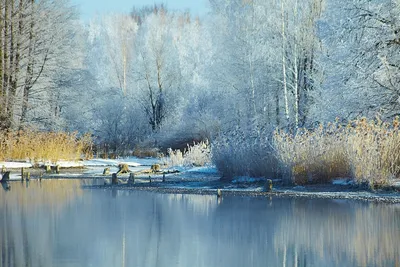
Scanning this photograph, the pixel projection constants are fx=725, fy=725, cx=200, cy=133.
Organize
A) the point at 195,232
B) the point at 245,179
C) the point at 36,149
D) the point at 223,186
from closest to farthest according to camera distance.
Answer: the point at 195,232 → the point at 223,186 → the point at 245,179 → the point at 36,149

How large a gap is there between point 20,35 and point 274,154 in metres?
20.7

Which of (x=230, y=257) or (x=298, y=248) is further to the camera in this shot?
(x=298, y=248)

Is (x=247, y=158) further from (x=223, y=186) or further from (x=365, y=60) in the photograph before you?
(x=365, y=60)

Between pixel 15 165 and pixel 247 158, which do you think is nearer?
pixel 247 158

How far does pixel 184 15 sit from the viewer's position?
91750 mm

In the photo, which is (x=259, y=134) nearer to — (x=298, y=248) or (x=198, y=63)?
(x=298, y=248)

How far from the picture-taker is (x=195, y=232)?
10320 mm

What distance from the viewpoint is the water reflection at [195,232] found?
8172mm

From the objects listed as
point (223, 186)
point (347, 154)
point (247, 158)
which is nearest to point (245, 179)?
point (247, 158)

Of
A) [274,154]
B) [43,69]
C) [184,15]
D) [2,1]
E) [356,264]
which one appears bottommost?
[356,264]

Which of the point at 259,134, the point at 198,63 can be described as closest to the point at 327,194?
the point at 259,134

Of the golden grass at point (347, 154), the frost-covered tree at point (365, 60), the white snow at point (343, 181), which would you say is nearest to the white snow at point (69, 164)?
→ the frost-covered tree at point (365, 60)

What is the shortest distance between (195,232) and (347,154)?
7.33 m

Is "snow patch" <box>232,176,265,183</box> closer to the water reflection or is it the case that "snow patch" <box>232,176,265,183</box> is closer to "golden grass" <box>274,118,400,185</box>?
"golden grass" <box>274,118,400,185</box>
